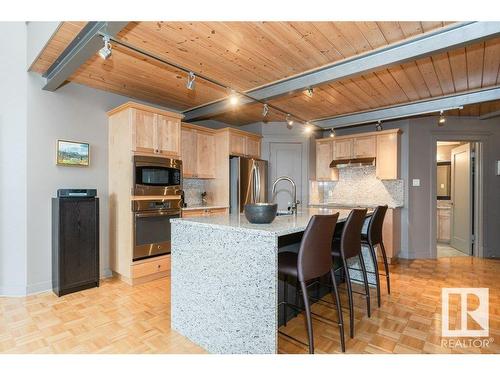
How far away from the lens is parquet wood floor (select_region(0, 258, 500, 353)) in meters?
2.08

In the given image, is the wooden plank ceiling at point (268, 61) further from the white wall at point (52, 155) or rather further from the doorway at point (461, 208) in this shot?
the doorway at point (461, 208)

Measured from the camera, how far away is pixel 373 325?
243cm

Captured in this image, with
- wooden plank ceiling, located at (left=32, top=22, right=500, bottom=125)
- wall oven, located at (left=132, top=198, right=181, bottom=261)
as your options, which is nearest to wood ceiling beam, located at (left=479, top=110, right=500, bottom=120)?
wooden plank ceiling, located at (left=32, top=22, right=500, bottom=125)

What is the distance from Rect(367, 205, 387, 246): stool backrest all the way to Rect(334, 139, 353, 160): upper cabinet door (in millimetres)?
2389

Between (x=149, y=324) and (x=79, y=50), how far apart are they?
2413 mm

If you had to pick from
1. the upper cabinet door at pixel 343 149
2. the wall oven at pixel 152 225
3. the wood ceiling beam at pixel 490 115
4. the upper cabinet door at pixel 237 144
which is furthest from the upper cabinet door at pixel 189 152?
the wood ceiling beam at pixel 490 115

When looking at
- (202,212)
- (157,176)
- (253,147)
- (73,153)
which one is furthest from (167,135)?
(253,147)

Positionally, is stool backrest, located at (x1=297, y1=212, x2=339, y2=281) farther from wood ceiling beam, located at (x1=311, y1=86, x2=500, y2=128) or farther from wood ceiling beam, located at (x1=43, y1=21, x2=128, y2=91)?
wood ceiling beam, located at (x1=311, y1=86, x2=500, y2=128)

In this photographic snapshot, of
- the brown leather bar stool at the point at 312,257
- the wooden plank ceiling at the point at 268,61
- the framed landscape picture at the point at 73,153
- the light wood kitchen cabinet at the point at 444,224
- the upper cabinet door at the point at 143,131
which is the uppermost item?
the wooden plank ceiling at the point at 268,61

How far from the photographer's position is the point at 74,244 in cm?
313

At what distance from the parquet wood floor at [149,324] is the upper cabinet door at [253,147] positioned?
8.88ft

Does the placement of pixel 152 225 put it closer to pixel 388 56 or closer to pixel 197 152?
pixel 197 152

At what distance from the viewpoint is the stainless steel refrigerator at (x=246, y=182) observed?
4.64m

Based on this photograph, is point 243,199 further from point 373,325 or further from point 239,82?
point 373,325
